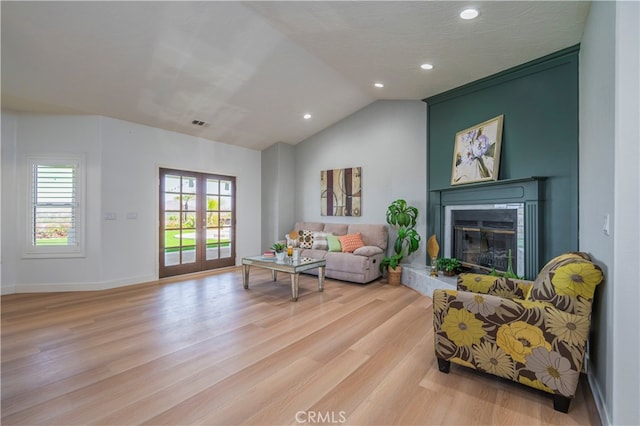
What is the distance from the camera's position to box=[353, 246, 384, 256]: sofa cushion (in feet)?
16.5

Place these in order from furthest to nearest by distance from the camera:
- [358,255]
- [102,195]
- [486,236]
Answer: [358,255] → [102,195] → [486,236]

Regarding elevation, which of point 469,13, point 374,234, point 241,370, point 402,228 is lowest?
point 241,370

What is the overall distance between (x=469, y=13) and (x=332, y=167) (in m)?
3.92

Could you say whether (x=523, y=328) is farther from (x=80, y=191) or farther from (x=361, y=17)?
(x=80, y=191)

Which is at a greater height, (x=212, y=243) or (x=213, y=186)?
(x=213, y=186)

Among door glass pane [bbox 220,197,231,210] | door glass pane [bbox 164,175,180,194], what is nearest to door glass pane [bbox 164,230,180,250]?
door glass pane [bbox 164,175,180,194]

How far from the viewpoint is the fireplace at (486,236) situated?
363 centimetres

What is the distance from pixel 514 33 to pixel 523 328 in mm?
2763

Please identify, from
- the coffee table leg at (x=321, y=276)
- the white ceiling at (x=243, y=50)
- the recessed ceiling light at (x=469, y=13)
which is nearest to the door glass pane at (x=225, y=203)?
the white ceiling at (x=243, y=50)

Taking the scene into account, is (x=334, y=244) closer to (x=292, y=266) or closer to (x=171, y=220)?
(x=292, y=266)

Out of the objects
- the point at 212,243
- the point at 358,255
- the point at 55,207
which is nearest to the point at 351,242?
the point at 358,255

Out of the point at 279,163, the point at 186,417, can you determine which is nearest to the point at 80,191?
the point at 279,163

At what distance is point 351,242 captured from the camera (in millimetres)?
5457

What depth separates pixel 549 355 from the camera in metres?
1.84
